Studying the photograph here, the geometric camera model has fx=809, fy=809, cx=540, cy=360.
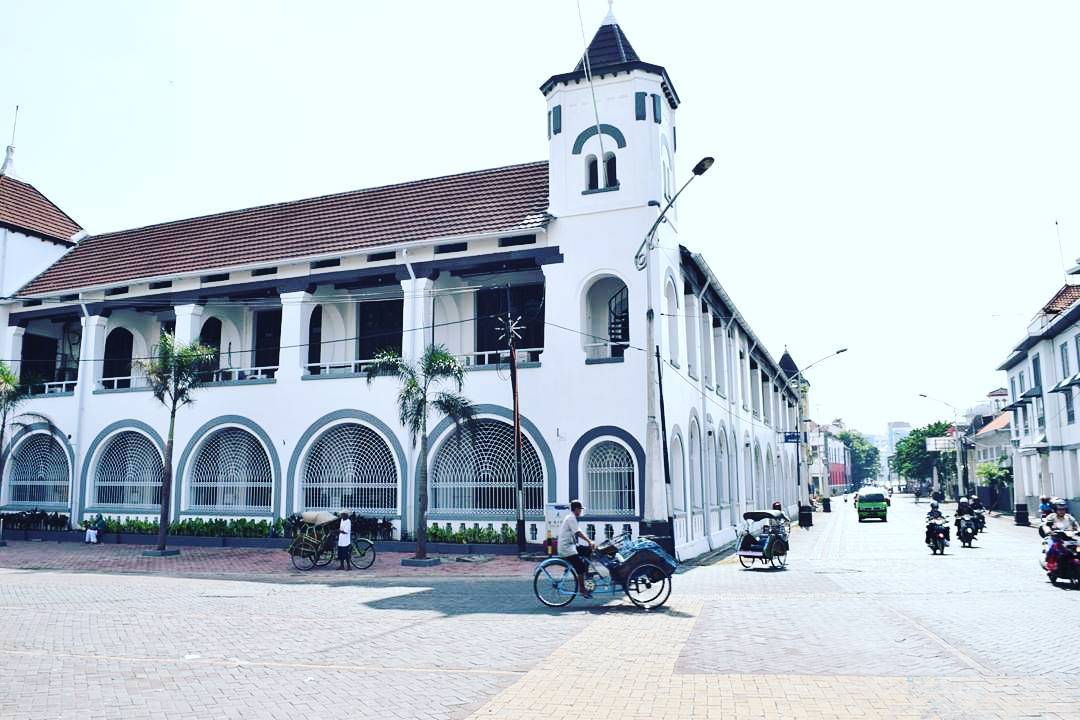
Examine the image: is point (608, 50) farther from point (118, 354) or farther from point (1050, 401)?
point (1050, 401)

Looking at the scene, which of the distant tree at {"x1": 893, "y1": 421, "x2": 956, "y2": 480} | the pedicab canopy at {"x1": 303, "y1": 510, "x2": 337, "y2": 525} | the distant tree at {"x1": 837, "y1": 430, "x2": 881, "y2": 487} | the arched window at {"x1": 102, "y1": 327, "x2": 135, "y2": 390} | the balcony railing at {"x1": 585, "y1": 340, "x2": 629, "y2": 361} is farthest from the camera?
the distant tree at {"x1": 837, "y1": 430, "x2": 881, "y2": 487}

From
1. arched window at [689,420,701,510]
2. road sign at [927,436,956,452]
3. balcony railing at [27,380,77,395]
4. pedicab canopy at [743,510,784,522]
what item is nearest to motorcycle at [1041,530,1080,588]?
pedicab canopy at [743,510,784,522]

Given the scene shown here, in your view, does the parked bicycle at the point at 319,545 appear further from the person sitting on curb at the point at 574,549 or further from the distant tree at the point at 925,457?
the distant tree at the point at 925,457

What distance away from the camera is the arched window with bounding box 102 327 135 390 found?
30.5 metres

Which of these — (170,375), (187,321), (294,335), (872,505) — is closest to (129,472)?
(187,321)

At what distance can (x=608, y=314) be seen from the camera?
2369 cm

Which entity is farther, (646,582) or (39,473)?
(39,473)

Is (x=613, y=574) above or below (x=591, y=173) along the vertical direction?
below

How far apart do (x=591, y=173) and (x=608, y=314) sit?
408 centimetres

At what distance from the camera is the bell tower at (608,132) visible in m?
22.3

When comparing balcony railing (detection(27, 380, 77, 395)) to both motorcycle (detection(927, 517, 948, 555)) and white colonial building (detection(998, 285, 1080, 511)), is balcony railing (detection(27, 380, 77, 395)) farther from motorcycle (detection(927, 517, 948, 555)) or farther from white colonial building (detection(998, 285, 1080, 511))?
white colonial building (detection(998, 285, 1080, 511))

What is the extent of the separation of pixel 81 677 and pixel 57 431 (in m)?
24.0

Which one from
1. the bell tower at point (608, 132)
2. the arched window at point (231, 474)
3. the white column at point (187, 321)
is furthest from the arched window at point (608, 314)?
the white column at point (187, 321)

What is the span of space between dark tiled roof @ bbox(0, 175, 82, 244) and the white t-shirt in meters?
28.2
